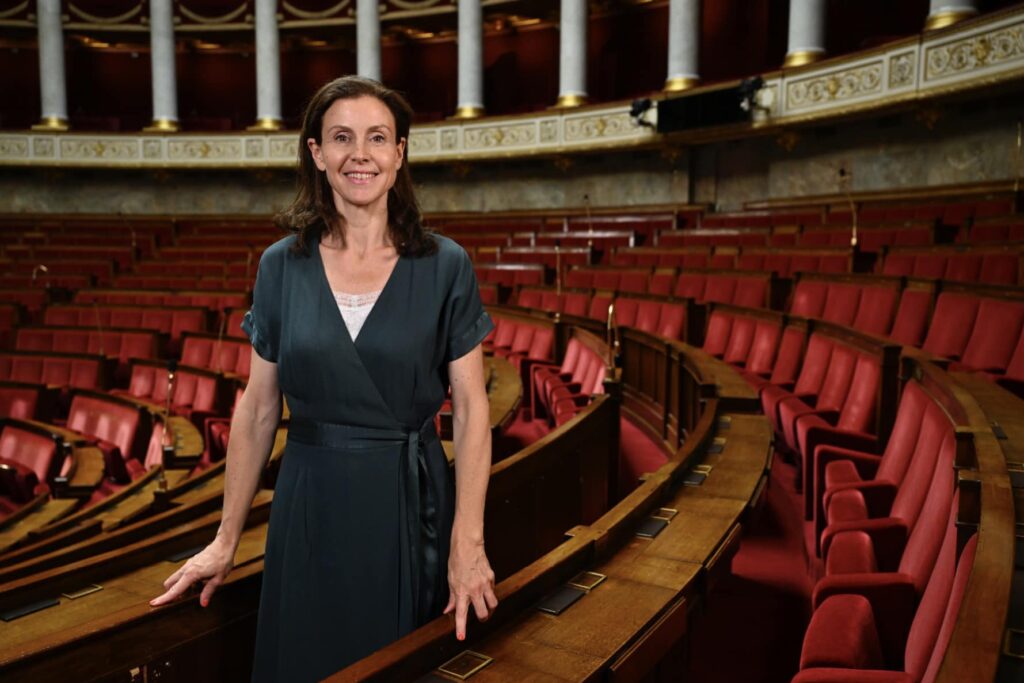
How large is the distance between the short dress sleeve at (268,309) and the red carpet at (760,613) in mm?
553

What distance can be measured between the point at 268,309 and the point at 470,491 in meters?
0.27

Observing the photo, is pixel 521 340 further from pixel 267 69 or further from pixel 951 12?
pixel 267 69

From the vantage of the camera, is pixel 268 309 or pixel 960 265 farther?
pixel 960 265

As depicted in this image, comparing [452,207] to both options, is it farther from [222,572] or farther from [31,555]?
[222,572]

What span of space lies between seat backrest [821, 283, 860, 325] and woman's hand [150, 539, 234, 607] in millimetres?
2660

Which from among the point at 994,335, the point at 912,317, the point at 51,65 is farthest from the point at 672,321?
the point at 51,65

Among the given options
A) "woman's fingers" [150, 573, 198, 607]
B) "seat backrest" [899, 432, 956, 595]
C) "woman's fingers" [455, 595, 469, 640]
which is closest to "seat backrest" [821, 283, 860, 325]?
"seat backrest" [899, 432, 956, 595]

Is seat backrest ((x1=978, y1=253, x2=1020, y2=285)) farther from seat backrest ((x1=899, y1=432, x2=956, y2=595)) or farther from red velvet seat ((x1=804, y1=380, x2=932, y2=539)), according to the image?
seat backrest ((x1=899, y1=432, x2=956, y2=595))

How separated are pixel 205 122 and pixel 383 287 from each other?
11246mm

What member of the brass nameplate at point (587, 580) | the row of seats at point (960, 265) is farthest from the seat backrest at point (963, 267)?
the brass nameplate at point (587, 580)

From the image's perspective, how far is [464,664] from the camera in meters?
0.73

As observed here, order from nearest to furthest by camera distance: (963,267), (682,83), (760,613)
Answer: (760,613)
(963,267)
(682,83)

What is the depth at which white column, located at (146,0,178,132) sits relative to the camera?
973cm

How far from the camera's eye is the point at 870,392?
2.06m
